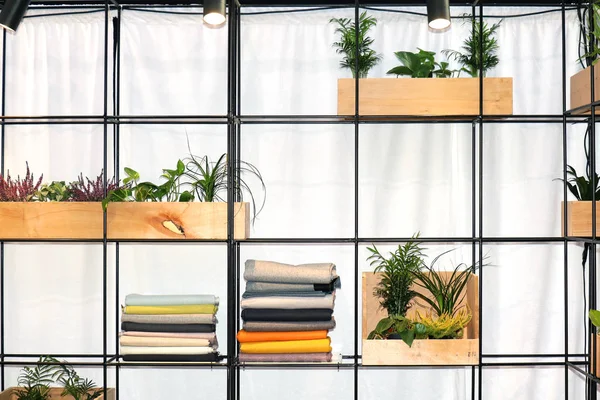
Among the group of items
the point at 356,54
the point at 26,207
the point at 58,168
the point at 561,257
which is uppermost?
the point at 356,54

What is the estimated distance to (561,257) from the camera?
3303 mm

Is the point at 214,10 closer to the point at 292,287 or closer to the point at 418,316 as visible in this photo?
the point at 292,287

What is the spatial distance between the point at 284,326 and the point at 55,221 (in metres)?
1.11

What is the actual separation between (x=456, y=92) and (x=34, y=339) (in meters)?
2.48

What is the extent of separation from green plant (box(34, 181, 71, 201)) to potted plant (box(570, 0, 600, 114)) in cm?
234

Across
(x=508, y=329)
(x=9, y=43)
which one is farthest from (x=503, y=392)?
(x=9, y=43)

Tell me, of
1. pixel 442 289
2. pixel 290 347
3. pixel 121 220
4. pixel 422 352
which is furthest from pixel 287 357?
pixel 121 220

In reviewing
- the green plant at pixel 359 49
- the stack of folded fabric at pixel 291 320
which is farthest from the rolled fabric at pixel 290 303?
the green plant at pixel 359 49

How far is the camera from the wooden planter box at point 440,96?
2854 mm

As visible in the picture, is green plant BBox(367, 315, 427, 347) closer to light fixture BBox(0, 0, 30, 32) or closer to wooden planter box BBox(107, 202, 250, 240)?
wooden planter box BBox(107, 202, 250, 240)

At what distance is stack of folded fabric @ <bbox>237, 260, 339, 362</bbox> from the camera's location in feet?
9.17

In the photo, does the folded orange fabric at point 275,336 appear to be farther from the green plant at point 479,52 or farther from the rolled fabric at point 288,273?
the green plant at point 479,52

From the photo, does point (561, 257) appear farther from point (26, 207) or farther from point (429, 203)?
point (26, 207)

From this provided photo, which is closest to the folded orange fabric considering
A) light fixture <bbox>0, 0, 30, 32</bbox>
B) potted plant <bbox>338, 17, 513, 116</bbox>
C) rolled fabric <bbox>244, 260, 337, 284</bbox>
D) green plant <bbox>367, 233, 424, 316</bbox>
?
rolled fabric <bbox>244, 260, 337, 284</bbox>
